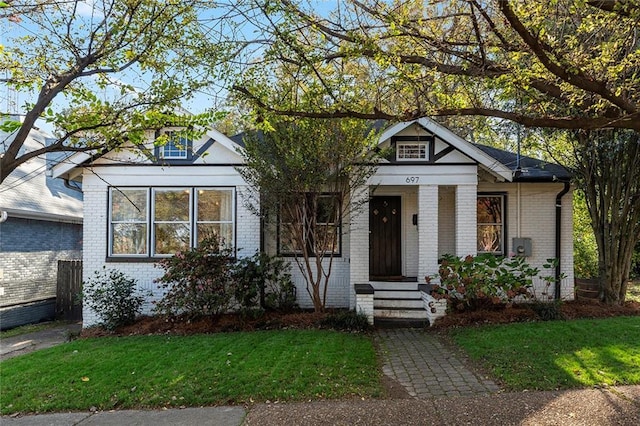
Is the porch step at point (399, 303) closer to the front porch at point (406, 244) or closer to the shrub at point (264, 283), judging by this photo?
the front porch at point (406, 244)

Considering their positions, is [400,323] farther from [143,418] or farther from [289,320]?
[143,418]

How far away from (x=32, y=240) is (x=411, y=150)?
11225 millimetres

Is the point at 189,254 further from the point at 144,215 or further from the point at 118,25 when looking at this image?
the point at 118,25

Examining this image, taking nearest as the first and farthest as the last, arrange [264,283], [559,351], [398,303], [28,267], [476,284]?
[559,351] < [476,284] < [398,303] < [264,283] < [28,267]

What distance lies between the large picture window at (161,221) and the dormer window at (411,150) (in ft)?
13.8

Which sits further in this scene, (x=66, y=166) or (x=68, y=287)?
(x=68, y=287)

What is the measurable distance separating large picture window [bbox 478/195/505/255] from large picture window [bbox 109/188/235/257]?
6634 mm

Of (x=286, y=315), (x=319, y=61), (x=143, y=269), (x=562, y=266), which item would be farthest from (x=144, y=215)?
(x=562, y=266)

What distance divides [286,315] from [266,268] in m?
1.15

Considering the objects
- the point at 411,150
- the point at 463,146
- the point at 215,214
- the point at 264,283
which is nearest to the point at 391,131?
the point at 411,150

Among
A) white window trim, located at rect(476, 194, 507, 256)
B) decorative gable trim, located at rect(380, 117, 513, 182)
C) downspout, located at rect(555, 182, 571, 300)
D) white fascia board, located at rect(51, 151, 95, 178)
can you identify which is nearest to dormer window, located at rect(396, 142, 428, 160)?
decorative gable trim, located at rect(380, 117, 513, 182)

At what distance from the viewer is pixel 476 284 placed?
881 centimetres

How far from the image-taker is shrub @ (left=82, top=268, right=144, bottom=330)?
30.1 feet

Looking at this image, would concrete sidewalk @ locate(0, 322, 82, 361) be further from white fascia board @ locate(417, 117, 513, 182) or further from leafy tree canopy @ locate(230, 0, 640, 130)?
white fascia board @ locate(417, 117, 513, 182)
